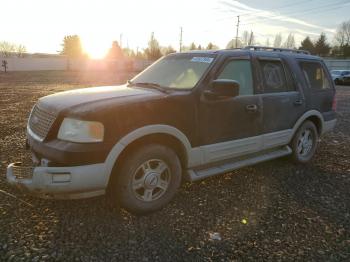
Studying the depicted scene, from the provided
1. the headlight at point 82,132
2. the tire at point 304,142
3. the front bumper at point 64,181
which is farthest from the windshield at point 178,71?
the tire at point 304,142

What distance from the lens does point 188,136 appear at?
388 cm

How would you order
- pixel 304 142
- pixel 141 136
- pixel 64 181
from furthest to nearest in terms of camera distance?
pixel 304 142
pixel 141 136
pixel 64 181

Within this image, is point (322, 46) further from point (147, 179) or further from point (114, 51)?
point (147, 179)

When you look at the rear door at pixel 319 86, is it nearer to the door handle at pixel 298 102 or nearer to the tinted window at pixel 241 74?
the door handle at pixel 298 102

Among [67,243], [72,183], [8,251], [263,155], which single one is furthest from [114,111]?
[263,155]

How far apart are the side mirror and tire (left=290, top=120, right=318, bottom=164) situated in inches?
83.8

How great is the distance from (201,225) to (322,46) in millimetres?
80004

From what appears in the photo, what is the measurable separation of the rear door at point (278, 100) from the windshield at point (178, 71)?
98cm

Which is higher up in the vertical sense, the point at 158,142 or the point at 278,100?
the point at 278,100

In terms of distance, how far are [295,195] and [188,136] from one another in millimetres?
1762

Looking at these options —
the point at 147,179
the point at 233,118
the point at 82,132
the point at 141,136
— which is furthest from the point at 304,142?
the point at 82,132

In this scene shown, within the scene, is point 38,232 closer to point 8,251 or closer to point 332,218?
point 8,251

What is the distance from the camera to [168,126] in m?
3.66

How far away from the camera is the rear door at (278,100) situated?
15.8ft
